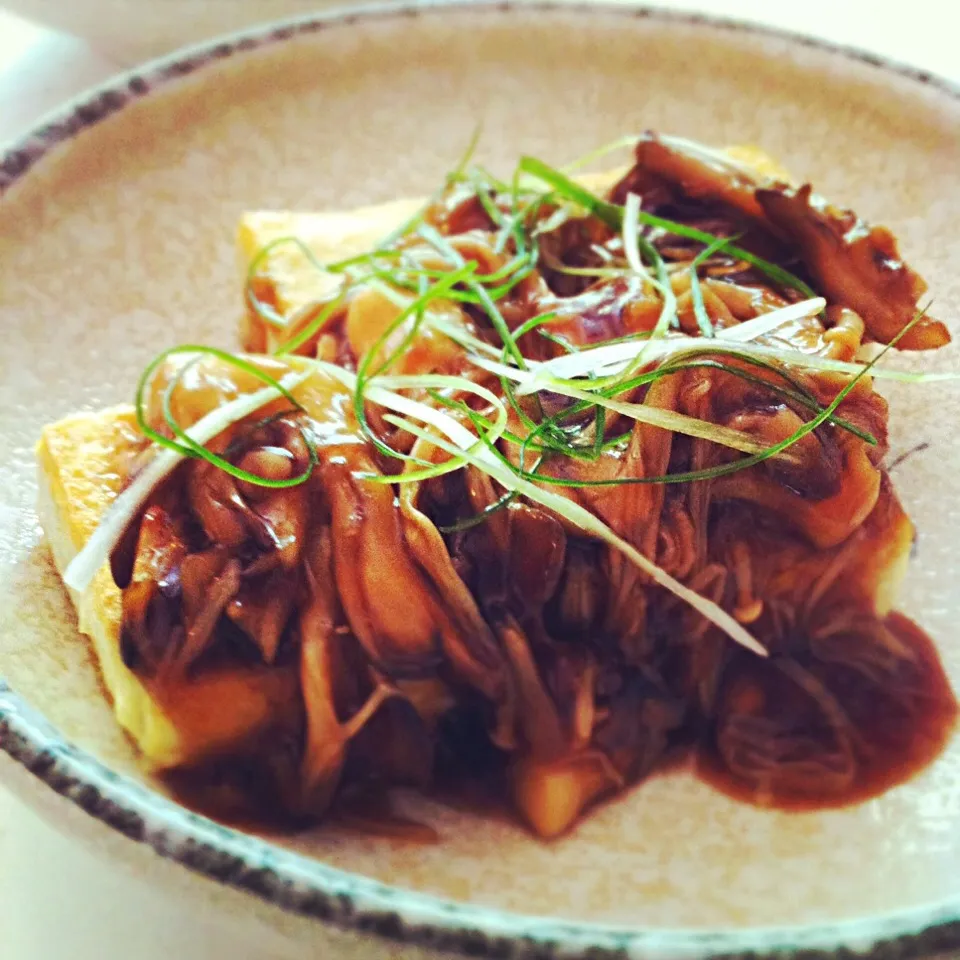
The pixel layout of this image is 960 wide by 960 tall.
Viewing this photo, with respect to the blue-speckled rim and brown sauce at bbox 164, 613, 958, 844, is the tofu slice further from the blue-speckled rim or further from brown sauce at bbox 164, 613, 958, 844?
the blue-speckled rim

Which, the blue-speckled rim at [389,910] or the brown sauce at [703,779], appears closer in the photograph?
the blue-speckled rim at [389,910]

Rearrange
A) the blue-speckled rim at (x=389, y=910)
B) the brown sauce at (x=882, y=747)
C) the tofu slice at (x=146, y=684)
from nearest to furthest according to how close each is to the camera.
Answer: the blue-speckled rim at (x=389, y=910)
the tofu slice at (x=146, y=684)
the brown sauce at (x=882, y=747)

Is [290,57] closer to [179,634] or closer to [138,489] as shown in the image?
[138,489]

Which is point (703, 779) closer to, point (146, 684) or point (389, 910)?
point (389, 910)

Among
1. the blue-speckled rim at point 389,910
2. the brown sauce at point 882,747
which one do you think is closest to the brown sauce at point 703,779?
the brown sauce at point 882,747

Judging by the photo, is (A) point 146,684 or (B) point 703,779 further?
(B) point 703,779

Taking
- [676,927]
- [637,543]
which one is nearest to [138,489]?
[637,543]

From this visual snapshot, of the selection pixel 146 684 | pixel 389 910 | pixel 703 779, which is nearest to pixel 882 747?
pixel 703 779

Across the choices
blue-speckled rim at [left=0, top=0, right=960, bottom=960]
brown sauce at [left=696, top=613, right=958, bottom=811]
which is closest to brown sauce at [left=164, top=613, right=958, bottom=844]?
brown sauce at [left=696, top=613, right=958, bottom=811]

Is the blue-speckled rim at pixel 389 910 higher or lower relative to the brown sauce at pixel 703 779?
higher

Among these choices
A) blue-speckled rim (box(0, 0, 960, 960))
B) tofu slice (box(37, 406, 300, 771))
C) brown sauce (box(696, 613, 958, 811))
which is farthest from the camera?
brown sauce (box(696, 613, 958, 811))

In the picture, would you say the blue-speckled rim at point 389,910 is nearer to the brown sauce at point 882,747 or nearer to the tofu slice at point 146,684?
the tofu slice at point 146,684
